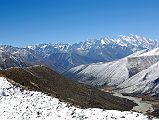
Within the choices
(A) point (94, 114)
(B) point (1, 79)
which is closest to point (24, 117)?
(A) point (94, 114)

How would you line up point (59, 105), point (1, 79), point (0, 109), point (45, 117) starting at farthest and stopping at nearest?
point (1, 79) < point (0, 109) < point (59, 105) < point (45, 117)

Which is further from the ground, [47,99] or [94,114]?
[47,99]

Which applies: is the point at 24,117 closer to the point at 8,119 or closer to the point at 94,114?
the point at 8,119

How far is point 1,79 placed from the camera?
305 ft

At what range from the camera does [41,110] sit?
63.6m

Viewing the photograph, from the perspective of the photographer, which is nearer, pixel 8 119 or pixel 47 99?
pixel 8 119

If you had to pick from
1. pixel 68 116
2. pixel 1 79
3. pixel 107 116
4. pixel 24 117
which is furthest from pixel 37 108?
pixel 1 79

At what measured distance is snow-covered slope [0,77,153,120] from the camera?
54938mm

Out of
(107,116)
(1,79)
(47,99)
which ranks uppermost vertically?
(1,79)

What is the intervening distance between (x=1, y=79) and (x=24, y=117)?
32942 mm

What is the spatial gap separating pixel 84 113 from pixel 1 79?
40.8m

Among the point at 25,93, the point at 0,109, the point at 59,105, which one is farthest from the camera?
the point at 25,93

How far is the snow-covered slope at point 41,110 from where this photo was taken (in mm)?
54938

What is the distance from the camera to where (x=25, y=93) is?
75938mm
